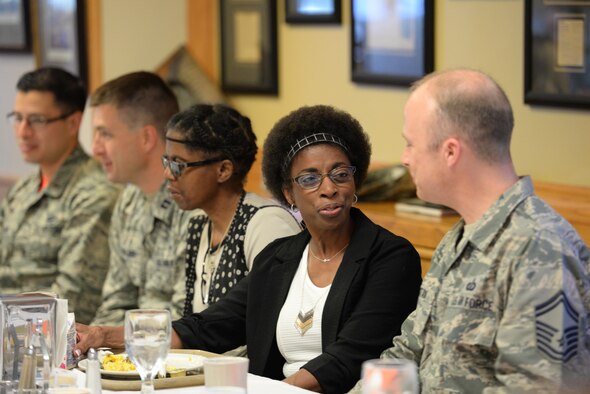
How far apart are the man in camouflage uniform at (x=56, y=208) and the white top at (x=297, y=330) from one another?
1704 millimetres

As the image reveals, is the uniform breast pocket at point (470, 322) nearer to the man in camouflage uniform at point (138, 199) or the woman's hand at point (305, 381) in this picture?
the woman's hand at point (305, 381)

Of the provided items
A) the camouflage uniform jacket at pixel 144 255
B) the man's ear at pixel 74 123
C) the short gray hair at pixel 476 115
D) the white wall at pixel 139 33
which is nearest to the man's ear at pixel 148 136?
the camouflage uniform jacket at pixel 144 255

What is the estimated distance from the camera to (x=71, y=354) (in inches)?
113

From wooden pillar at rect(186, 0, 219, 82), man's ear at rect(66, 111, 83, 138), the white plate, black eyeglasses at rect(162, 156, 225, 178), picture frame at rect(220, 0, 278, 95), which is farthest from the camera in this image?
wooden pillar at rect(186, 0, 219, 82)

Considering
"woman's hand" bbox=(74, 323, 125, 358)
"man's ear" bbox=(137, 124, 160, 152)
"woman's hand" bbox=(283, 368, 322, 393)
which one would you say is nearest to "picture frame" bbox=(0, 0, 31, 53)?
"man's ear" bbox=(137, 124, 160, 152)

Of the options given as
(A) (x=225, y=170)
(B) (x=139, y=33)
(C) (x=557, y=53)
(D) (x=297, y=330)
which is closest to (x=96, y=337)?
(D) (x=297, y=330)

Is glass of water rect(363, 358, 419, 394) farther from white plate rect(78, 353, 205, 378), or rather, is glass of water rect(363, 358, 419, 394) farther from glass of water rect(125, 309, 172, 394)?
white plate rect(78, 353, 205, 378)

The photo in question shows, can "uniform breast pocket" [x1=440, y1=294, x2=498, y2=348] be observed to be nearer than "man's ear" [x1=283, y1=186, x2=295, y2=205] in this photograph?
Yes

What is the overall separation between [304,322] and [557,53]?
1.64m

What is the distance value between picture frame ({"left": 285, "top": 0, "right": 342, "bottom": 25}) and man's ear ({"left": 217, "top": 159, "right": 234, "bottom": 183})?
1.68 m

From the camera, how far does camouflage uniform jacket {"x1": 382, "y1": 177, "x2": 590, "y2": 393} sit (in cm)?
234

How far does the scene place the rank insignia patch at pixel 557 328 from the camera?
91.7 inches

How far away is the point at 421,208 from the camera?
14.5 feet

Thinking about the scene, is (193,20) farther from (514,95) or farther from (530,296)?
(530,296)
